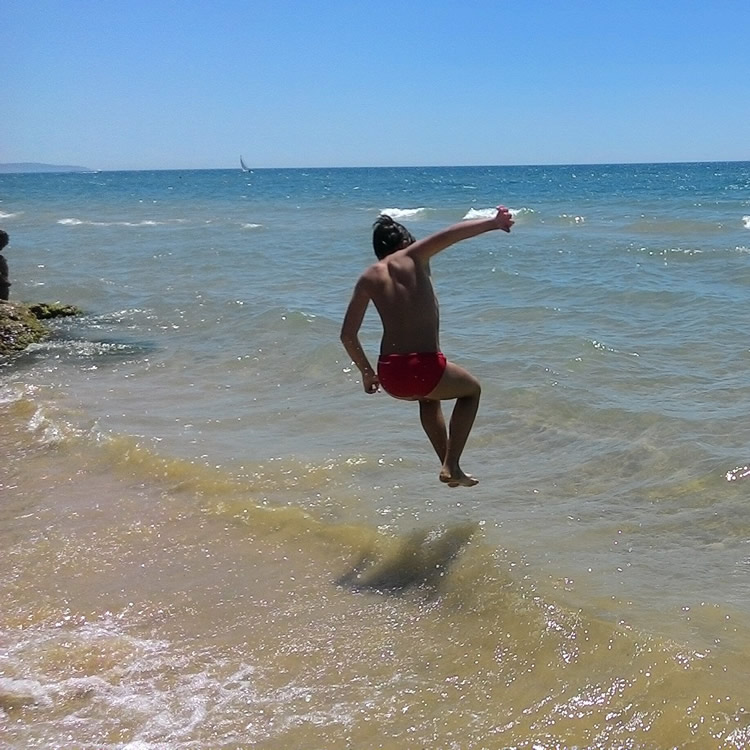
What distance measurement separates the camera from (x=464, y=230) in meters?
4.70

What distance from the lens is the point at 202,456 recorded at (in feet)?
22.3

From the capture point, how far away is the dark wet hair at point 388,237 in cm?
507

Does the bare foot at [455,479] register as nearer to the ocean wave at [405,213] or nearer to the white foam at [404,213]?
the ocean wave at [405,213]

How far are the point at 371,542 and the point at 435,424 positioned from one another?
817 millimetres

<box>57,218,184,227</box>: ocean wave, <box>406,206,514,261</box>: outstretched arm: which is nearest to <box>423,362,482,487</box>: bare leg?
<box>406,206,514,261</box>: outstretched arm

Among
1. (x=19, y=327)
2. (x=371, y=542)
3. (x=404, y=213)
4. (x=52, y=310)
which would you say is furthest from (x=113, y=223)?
(x=371, y=542)

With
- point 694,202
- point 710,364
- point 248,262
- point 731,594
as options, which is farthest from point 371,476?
point 694,202

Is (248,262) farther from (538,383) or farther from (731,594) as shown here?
(731,594)

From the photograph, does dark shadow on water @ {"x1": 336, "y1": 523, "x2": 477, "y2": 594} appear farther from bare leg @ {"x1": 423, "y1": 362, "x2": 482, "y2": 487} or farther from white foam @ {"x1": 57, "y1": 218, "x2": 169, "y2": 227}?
white foam @ {"x1": 57, "y1": 218, "x2": 169, "y2": 227}

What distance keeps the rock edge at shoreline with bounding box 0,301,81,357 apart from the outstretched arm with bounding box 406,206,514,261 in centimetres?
765

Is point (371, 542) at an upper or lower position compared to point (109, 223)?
lower

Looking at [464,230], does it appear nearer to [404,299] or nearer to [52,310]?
[404,299]

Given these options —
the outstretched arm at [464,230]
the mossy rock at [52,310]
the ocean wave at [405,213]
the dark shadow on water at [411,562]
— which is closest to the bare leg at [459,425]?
the dark shadow on water at [411,562]

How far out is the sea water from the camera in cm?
362
